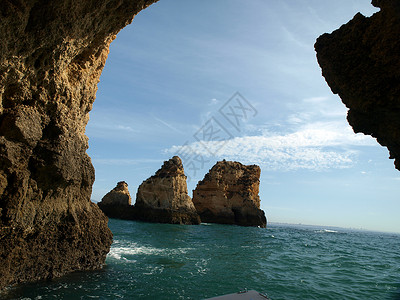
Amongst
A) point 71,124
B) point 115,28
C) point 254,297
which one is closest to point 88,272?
point 71,124

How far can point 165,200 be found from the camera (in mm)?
46844

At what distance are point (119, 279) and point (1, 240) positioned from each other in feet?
13.8

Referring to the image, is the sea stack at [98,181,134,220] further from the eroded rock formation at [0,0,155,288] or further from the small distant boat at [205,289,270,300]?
the small distant boat at [205,289,270,300]

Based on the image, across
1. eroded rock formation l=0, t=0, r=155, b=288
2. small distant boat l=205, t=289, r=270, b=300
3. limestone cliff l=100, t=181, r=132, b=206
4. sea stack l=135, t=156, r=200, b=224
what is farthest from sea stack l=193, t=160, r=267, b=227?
small distant boat l=205, t=289, r=270, b=300

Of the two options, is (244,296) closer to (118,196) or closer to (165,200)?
(165,200)

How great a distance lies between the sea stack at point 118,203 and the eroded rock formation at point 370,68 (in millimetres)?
47952

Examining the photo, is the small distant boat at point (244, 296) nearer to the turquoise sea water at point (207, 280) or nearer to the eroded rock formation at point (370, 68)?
the turquoise sea water at point (207, 280)

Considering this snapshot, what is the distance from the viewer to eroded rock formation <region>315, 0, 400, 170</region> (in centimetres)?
480

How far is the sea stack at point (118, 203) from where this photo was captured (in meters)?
49.8

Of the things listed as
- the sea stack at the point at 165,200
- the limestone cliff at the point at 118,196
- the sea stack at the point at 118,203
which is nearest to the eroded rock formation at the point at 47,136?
the sea stack at the point at 165,200

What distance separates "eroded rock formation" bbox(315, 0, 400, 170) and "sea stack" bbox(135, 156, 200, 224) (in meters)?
41.7

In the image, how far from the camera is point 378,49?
4.95 meters

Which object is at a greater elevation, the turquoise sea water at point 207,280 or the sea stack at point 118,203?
the sea stack at point 118,203

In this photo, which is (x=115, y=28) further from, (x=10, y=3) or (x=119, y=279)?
(x=119, y=279)
